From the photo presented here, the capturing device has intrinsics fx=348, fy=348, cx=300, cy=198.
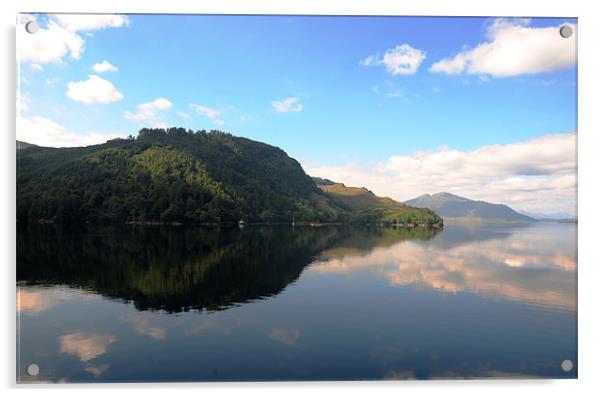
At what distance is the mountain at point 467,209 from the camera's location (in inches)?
634

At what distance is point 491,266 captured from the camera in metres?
19.3

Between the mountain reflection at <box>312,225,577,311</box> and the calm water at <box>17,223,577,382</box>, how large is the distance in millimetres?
92

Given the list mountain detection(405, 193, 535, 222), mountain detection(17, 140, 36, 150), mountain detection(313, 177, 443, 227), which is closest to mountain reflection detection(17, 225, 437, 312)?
mountain detection(17, 140, 36, 150)

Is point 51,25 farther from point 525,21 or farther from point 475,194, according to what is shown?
point 475,194

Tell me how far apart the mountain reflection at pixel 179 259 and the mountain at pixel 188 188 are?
4.94ft

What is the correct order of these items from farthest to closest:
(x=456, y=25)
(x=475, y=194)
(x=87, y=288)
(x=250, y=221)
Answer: (x=250, y=221) < (x=87, y=288) < (x=475, y=194) < (x=456, y=25)

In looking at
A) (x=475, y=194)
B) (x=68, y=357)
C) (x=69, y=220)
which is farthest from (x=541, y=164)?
(x=69, y=220)

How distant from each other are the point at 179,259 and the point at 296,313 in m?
13.8

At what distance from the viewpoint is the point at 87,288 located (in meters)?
16.8

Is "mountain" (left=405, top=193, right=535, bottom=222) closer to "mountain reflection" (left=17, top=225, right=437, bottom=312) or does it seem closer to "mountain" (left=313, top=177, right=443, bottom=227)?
"mountain" (left=313, top=177, right=443, bottom=227)

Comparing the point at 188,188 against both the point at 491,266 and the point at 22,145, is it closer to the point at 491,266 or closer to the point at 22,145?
the point at 22,145

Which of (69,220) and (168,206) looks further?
(168,206)

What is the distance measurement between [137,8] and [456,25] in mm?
9546

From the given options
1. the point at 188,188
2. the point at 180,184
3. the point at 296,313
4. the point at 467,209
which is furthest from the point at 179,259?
the point at 467,209
